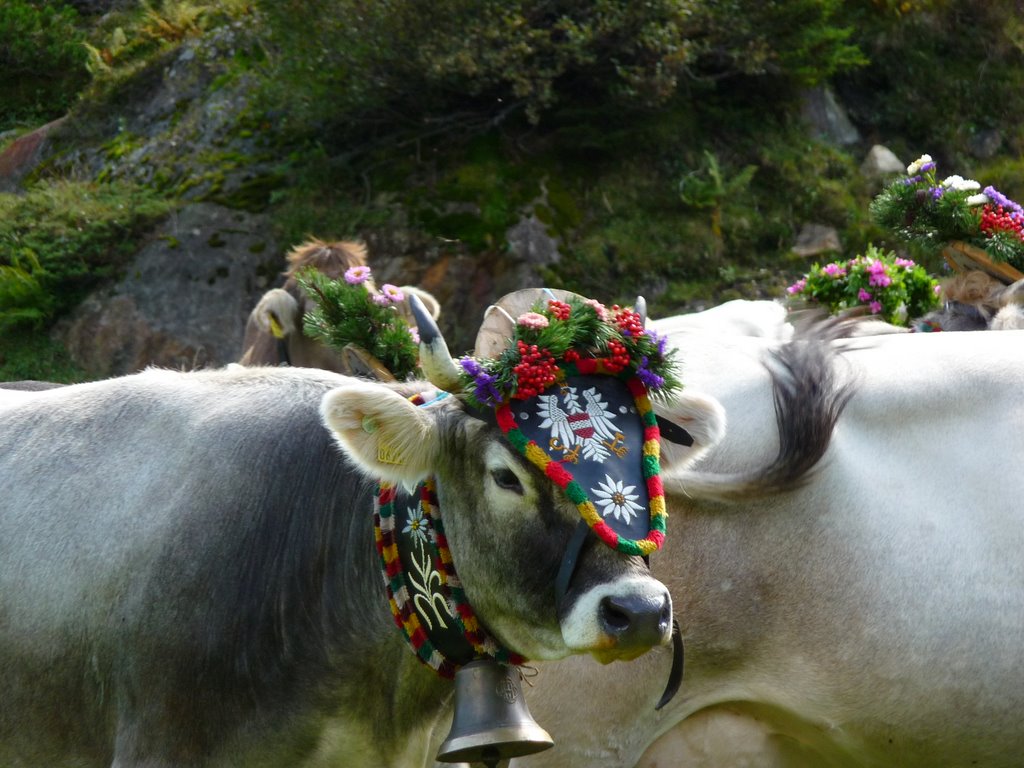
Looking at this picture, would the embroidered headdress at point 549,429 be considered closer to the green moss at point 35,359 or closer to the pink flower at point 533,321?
the pink flower at point 533,321

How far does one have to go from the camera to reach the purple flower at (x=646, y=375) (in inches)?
139

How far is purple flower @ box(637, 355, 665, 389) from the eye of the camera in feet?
11.6

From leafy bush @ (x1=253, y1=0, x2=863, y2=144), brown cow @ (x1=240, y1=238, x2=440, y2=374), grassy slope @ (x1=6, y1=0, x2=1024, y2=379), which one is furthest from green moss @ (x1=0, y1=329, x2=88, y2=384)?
brown cow @ (x1=240, y1=238, x2=440, y2=374)

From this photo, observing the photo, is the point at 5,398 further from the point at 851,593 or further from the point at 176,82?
the point at 176,82

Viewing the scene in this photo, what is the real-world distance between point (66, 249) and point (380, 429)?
37.6 ft

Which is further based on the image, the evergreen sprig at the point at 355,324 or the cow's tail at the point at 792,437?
the evergreen sprig at the point at 355,324

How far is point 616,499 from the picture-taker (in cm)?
331

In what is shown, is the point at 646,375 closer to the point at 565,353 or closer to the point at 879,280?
the point at 565,353

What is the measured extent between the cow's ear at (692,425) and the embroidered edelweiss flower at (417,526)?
773 millimetres

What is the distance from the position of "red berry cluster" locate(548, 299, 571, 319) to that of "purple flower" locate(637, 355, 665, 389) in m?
0.26

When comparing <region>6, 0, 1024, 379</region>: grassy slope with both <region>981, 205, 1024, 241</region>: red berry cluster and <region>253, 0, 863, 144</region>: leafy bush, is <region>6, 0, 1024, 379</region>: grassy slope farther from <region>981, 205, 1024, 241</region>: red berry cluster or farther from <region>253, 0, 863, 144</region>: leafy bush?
<region>981, 205, 1024, 241</region>: red berry cluster

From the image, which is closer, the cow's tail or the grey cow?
the grey cow

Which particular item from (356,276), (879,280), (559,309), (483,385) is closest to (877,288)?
(879,280)

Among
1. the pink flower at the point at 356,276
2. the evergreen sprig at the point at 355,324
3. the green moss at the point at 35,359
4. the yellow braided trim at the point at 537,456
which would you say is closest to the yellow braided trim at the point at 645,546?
the yellow braided trim at the point at 537,456
